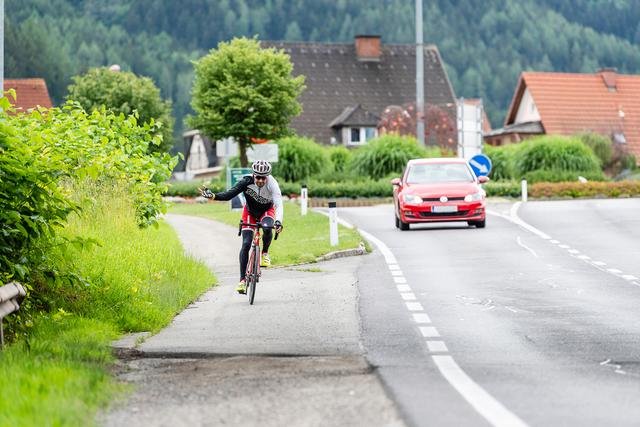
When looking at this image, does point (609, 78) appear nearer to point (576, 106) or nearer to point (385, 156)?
point (576, 106)

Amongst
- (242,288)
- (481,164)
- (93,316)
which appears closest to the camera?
(93,316)

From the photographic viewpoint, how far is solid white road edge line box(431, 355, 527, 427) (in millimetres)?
8336

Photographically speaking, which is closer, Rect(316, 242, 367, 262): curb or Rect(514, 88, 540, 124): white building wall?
Rect(316, 242, 367, 262): curb

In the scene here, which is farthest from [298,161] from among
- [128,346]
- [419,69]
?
[128,346]

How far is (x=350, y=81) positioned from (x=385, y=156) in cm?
3684

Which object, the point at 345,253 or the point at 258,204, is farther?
the point at 345,253

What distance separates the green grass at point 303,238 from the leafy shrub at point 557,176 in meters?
18.0

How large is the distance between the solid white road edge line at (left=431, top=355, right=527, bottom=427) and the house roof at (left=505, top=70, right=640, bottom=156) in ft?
251

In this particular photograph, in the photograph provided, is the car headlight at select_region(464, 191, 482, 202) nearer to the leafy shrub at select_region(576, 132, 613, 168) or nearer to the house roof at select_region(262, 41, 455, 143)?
the leafy shrub at select_region(576, 132, 613, 168)

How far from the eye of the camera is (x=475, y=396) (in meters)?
9.30

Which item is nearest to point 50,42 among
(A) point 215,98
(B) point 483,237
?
(A) point 215,98

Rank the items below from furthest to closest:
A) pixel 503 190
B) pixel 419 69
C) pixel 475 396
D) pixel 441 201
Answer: pixel 503 190 < pixel 419 69 < pixel 441 201 < pixel 475 396

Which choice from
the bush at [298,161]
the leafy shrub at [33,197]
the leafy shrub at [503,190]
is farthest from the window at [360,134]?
the leafy shrub at [33,197]

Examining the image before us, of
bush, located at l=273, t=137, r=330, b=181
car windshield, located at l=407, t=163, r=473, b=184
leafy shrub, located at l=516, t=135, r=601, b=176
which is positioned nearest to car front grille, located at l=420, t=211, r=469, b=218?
car windshield, located at l=407, t=163, r=473, b=184
